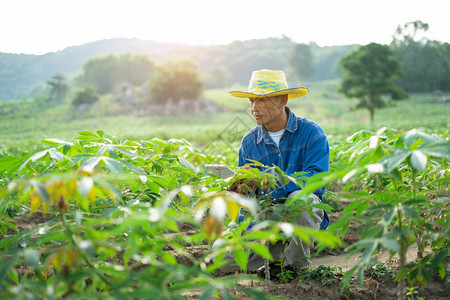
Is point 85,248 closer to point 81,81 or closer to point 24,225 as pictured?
point 24,225

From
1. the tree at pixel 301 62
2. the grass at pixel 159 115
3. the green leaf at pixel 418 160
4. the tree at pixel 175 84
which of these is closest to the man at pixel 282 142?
the green leaf at pixel 418 160

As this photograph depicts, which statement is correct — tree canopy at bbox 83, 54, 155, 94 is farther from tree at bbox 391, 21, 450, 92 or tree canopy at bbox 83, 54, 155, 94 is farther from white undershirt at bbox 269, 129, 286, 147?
white undershirt at bbox 269, 129, 286, 147

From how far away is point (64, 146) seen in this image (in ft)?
5.24

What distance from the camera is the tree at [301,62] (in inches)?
2788

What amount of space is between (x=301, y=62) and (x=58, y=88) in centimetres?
4120

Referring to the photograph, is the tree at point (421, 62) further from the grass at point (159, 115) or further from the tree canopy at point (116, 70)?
the tree canopy at point (116, 70)

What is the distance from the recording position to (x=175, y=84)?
45.7 metres

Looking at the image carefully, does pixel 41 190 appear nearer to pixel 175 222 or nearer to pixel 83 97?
pixel 175 222

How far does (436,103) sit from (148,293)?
140 feet

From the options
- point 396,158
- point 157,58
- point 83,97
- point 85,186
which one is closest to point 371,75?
point 396,158

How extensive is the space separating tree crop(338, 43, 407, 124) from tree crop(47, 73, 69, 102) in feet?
116

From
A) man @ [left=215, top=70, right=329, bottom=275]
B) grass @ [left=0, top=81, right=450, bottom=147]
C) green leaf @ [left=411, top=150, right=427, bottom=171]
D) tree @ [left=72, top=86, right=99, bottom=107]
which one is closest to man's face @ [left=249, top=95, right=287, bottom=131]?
man @ [left=215, top=70, right=329, bottom=275]

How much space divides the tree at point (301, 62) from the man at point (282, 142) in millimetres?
70644

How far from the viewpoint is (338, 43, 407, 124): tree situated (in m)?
26.6
